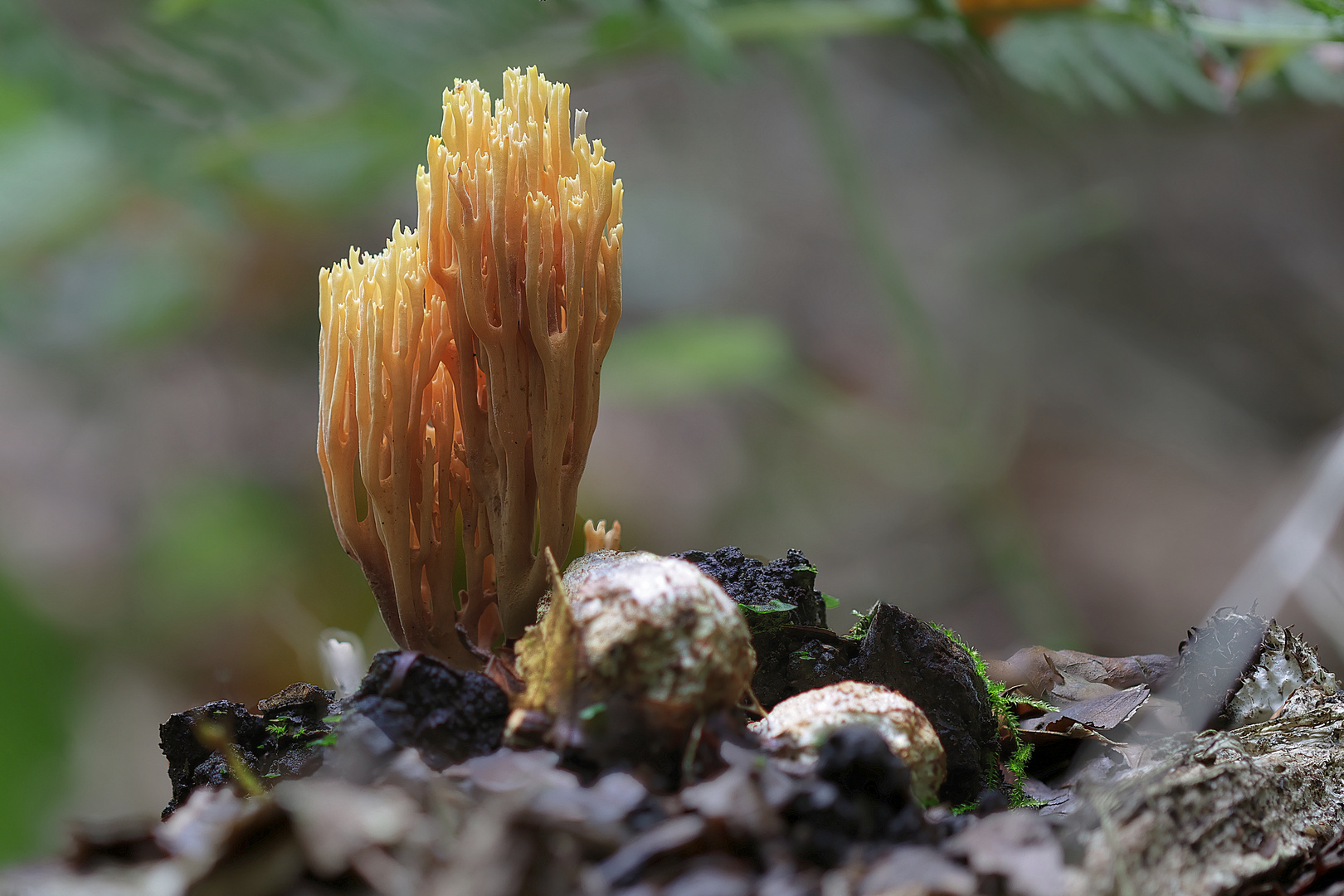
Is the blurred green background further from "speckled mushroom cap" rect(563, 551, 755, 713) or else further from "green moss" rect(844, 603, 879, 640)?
"green moss" rect(844, 603, 879, 640)

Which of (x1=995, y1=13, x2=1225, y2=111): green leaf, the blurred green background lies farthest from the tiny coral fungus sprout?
(x1=995, y1=13, x2=1225, y2=111): green leaf

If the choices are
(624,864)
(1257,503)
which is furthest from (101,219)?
(1257,503)

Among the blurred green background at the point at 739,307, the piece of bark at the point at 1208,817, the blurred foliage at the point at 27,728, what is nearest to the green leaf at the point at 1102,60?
the blurred green background at the point at 739,307

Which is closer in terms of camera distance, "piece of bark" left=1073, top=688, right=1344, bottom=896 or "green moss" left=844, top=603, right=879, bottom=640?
"piece of bark" left=1073, top=688, right=1344, bottom=896

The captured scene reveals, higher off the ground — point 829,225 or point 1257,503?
point 829,225

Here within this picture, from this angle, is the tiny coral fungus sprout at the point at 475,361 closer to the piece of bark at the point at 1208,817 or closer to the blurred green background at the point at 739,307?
the blurred green background at the point at 739,307

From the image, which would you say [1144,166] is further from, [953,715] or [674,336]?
[953,715]
